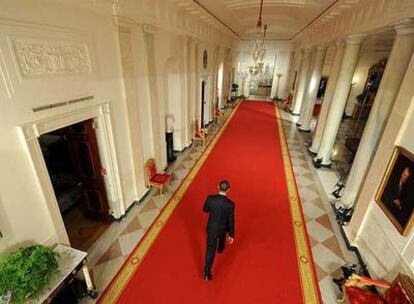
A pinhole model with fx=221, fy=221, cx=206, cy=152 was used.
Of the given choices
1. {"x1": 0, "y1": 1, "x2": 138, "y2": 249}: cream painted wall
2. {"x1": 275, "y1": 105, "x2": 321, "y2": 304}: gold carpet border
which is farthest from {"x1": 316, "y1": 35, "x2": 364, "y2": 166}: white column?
{"x1": 0, "y1": 1, "x2": 138, "y2": 249}: cream painted wall

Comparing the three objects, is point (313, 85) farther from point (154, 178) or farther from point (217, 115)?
point (154, 178)

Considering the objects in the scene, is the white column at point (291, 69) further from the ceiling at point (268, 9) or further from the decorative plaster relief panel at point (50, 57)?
the decorative plaster relief panel at point (50, 57)

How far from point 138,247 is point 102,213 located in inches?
46.8

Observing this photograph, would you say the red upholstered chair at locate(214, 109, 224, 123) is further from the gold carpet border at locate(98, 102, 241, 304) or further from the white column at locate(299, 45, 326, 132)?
the gold carpet border at locate(98, 102, 241, 304)

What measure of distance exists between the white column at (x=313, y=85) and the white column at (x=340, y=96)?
302 centimetres

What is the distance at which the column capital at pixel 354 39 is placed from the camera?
567 centimetres

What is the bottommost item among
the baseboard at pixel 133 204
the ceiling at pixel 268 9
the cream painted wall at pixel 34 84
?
the baseboard at pixel 133 204

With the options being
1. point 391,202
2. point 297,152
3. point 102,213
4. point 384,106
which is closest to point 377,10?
point 384,106

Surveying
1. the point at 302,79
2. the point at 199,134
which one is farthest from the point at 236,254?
the point at 302,79

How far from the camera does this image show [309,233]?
4.59m

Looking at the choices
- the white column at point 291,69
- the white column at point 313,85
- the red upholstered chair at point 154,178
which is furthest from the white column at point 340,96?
the white column at point 291,69

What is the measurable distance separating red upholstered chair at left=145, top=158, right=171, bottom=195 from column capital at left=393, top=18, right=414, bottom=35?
18.1 feet

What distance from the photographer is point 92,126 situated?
151 inches

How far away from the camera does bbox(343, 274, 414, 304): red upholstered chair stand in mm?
2684
